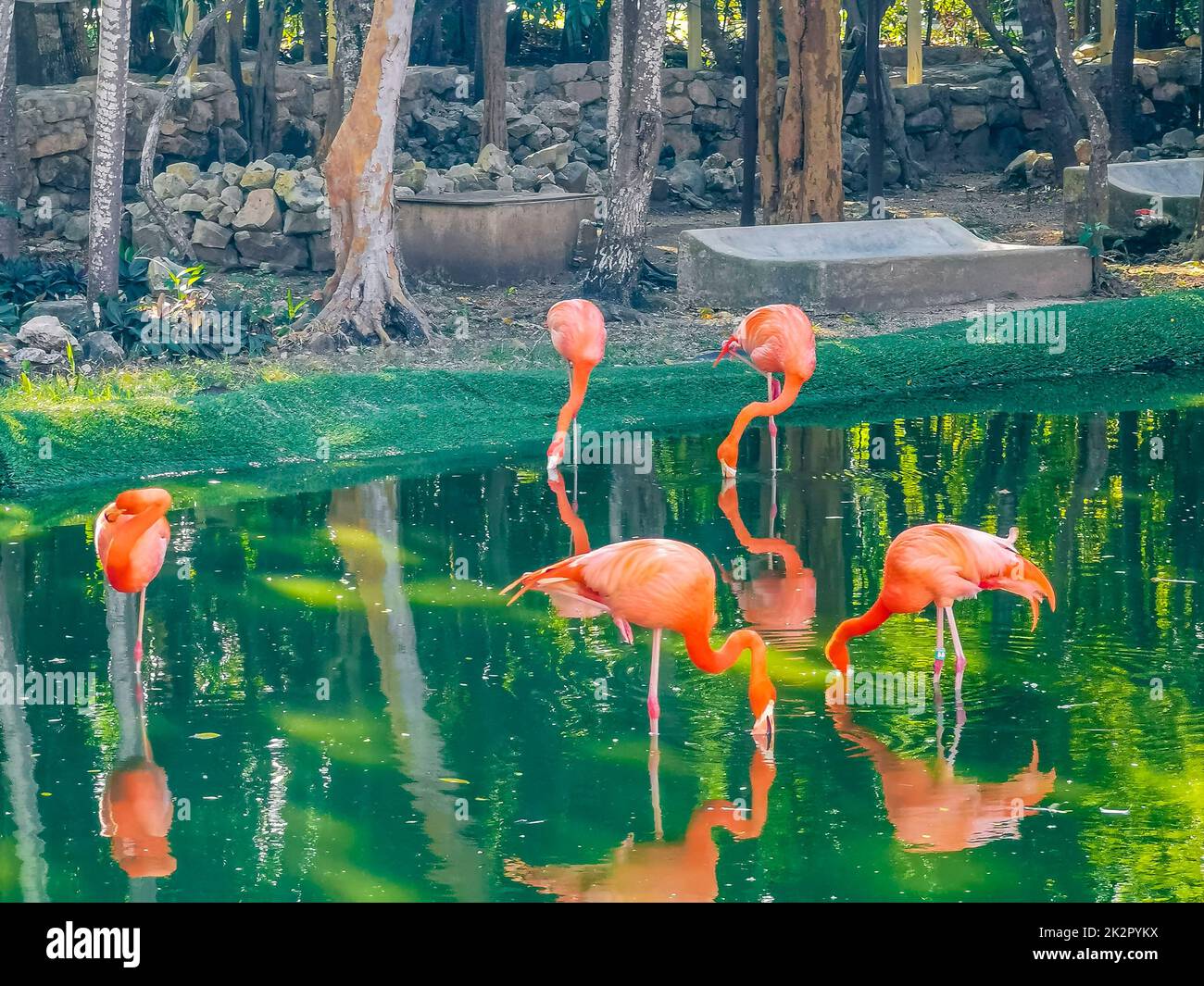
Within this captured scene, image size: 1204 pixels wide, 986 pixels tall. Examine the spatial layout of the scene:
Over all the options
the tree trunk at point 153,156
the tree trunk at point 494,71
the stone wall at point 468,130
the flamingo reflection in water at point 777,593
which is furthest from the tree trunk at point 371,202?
the tree trunk at point 494,71

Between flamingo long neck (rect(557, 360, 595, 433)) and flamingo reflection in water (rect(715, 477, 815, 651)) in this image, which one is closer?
flamingo reflection in water (rect(715, 477, 815, 651))

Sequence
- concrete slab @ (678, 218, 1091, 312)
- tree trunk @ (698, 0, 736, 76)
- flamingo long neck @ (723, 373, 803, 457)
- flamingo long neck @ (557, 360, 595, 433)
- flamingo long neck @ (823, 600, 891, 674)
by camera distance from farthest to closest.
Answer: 1. tree trunk @ (698, 0, 736, 76)
2. concrete slab @ (678, 218, 1091, 312)
3. flamingo long neck @ (557, 360, 595, 433)
4. flamingo long neck @ (723, 373, 803, 457)
5. flamingo long neck @ (823, 600, 891, 674)

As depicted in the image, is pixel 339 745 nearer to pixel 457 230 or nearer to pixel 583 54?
pixel 457 230

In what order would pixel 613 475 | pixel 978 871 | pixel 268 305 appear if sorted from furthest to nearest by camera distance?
pixel 268 305, pixel 613 475, pixel 978 871

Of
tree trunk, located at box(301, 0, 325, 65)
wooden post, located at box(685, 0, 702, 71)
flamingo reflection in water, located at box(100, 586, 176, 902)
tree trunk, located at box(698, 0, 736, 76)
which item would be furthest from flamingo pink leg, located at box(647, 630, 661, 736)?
tree trunk, located at box(698, 0, 736, 76)

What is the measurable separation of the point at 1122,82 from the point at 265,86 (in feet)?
28.6

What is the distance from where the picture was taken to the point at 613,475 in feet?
28.0

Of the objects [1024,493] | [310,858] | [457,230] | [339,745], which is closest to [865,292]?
[457,230]

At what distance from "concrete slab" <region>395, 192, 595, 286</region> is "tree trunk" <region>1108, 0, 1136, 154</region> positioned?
670 cm

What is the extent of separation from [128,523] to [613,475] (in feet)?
10.8

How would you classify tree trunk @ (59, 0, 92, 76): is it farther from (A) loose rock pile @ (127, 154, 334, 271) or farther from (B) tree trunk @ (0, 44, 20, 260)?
(B) tree trunk @ (0, 44, 20, 260)

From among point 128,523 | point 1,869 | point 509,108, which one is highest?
point 509,108

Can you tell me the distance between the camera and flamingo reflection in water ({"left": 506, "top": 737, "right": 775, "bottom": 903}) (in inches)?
164

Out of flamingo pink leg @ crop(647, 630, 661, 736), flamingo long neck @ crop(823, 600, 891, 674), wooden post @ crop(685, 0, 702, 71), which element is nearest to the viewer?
flamingo pink leg @ crop(647, 630, 661, 736)
